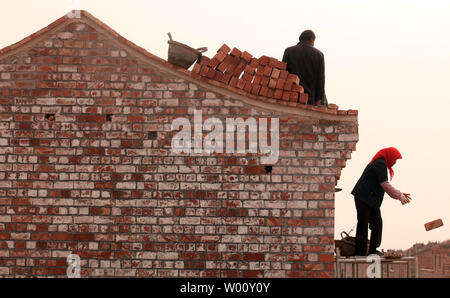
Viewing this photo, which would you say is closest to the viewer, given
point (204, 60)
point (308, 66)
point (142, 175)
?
point (142, 175)

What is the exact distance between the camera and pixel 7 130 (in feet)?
29.2

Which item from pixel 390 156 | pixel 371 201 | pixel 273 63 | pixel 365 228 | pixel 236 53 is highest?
pixel 236 53

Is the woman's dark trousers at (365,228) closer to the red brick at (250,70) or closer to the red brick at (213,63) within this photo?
the red brick at (250,70)

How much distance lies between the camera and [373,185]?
907cm

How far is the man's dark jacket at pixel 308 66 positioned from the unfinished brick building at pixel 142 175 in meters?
0.66

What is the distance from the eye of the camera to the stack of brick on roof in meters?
8.75

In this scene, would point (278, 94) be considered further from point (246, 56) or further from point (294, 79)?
point (246, 56)

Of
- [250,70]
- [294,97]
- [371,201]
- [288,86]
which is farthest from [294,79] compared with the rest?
[371,201]

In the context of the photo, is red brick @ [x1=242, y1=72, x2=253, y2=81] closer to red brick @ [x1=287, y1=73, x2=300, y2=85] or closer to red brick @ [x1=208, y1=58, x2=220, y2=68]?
red brick @ [x1=208, y1=58, x2=220, y2=68]

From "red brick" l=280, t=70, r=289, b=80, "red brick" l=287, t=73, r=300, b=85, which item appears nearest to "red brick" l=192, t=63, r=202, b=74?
"red brick" l=280, t=70, r=289, b=80

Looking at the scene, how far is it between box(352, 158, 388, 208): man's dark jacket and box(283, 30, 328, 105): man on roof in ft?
3.74

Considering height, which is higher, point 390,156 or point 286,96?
point 286,96

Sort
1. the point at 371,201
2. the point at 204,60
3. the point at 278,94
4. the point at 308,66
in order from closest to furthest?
the point at 278,94, the point at 204,60, the point at 371,201, the point at 308,66

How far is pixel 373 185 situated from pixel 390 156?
52 cm
